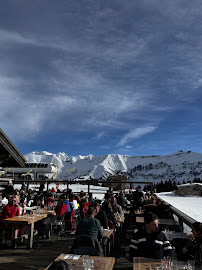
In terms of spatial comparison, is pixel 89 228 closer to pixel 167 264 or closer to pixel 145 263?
pixel 145 263

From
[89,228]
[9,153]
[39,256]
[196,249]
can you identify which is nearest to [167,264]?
[196,249]

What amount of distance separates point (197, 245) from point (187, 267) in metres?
1.05

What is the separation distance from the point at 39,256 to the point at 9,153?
3.61 m

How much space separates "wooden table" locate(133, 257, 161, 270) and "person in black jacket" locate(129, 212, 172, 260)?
0.21 m

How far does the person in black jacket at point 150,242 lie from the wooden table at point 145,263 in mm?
213

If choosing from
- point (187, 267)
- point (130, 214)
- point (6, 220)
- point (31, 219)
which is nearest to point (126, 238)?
point (130, 214)

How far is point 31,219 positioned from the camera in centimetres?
754

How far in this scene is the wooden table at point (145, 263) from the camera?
3252 millimetres

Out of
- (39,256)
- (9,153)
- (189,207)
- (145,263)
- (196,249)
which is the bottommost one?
(39,256)

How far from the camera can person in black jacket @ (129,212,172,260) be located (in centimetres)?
375

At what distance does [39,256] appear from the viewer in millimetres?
6754

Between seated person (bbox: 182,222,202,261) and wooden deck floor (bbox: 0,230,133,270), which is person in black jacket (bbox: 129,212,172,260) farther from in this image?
wooden deck floor (bbox: 0,230,133,270)

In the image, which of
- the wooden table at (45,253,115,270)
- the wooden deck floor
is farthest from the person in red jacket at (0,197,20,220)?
the wooden table at (45,253,115,270)

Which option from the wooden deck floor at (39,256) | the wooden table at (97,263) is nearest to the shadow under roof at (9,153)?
the wooden deck floor at (39,256)
